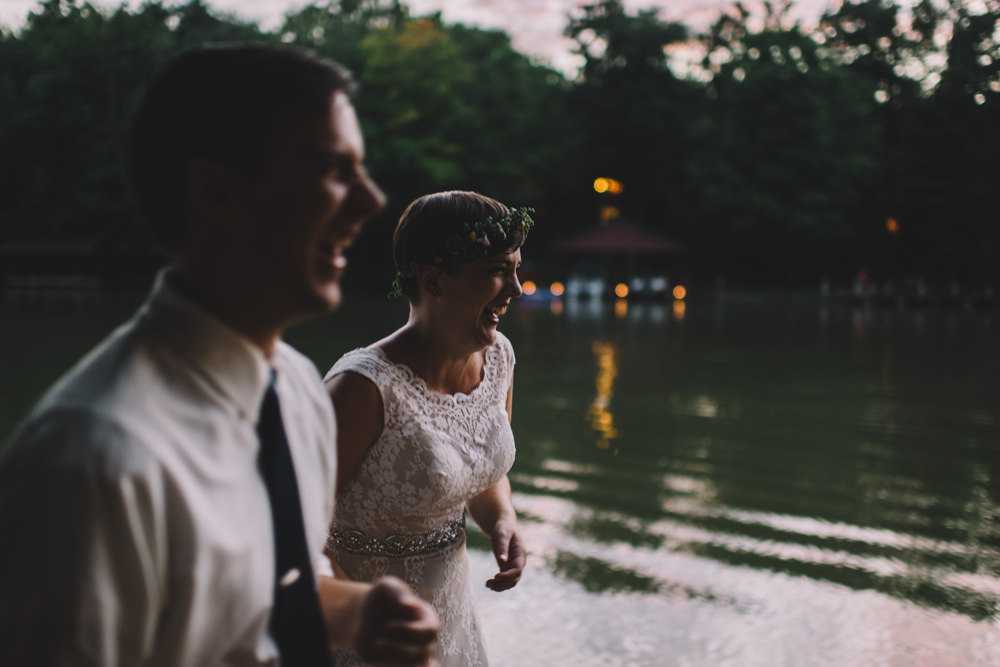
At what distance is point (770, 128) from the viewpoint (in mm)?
44062

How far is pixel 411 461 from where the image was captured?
233cm

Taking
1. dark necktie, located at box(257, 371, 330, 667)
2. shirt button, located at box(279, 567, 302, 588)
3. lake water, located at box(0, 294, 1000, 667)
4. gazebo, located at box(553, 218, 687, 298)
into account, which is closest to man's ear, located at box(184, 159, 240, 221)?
dark necktie, located at box(257, 371, 330, 667)

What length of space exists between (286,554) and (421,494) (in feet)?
3.81

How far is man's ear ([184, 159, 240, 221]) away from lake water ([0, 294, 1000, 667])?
10.6ft

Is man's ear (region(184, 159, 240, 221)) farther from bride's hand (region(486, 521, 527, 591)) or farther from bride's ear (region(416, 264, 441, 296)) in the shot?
bride's hand (region(486, 521, 527, 591))

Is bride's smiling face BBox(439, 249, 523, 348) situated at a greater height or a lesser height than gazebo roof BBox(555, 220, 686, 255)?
greater

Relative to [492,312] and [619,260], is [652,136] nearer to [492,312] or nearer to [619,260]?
[619,260]

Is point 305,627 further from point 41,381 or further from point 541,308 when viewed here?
point 541,308

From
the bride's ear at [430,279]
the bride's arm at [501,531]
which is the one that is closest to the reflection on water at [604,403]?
the bride's arm at [501,531]

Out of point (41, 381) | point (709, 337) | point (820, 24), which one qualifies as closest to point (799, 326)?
point (709, 337)

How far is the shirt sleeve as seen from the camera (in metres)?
0.89

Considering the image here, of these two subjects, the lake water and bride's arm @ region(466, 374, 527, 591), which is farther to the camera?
the lake water

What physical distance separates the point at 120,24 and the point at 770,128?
30.2 meters

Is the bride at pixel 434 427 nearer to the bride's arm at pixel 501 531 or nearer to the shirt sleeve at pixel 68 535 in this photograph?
the bride's arm at pixel 501 531
